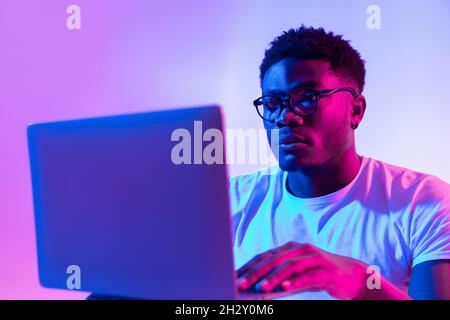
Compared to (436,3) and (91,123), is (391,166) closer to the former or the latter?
(436,3)

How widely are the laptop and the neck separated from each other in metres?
0.78

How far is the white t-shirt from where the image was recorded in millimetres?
1371

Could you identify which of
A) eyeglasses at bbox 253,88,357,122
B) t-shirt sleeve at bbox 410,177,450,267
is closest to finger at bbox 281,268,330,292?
t-shirt sleeve at bbox 410,177,450,267


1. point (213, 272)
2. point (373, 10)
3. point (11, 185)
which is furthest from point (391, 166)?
point (11, 185)

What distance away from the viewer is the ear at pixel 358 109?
147 centimetres

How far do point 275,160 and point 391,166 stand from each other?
38cm

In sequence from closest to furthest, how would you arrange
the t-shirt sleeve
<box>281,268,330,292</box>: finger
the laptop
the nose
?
the laptop
<box>281,268,330,292</box>: finger
the t-shirt sleeve
the nose

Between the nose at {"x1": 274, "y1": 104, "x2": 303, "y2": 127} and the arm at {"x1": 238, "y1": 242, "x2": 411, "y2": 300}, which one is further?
the nose at {"x1": 274, "y1": 104, "x2": 303, "y2": 127}

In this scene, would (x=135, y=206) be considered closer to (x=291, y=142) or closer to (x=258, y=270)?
(x=258, y=270)

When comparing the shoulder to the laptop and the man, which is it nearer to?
the man

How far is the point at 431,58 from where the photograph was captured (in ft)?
5.00

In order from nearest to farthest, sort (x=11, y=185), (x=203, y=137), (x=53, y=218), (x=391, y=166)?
(x=203, y=137), (x=53, y=218), (x=391, y=166), (x=11, y=185)

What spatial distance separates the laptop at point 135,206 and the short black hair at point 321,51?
0.80m

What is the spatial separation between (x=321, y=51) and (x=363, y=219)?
1.91 feet
